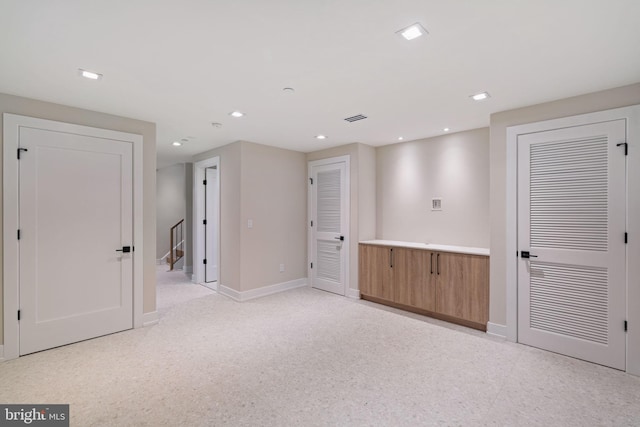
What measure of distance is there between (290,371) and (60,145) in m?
3.20

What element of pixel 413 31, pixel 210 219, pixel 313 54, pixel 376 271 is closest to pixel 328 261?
pixel 376 271

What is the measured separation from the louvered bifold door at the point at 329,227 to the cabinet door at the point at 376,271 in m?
0.37

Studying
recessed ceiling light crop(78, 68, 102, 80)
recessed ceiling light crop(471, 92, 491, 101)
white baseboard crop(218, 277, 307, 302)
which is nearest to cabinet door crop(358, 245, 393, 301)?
white baseboard crop(218, 277, 307, 302)

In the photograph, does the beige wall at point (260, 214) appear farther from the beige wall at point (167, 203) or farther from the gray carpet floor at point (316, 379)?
the beige wall at point (167, 203)

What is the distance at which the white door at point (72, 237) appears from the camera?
2.92 metres

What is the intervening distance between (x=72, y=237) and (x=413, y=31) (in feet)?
12.1

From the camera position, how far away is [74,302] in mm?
3158

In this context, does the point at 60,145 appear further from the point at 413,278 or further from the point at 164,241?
the point at 164,241

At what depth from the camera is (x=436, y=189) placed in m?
4.47

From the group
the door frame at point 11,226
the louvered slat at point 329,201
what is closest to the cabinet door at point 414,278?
the louvered slat at point 329,201

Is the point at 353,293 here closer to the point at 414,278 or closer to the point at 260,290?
the point at 414,278

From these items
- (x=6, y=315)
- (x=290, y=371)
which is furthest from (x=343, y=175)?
(x=6, y=315)

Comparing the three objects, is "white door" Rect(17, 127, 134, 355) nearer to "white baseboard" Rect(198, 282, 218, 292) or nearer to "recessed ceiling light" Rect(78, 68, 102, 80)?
"recessed ceiling light" Rect(78, 68, 102, 80)

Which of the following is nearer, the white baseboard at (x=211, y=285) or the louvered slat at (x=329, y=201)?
the louvered slat at (x=329, y=201)
